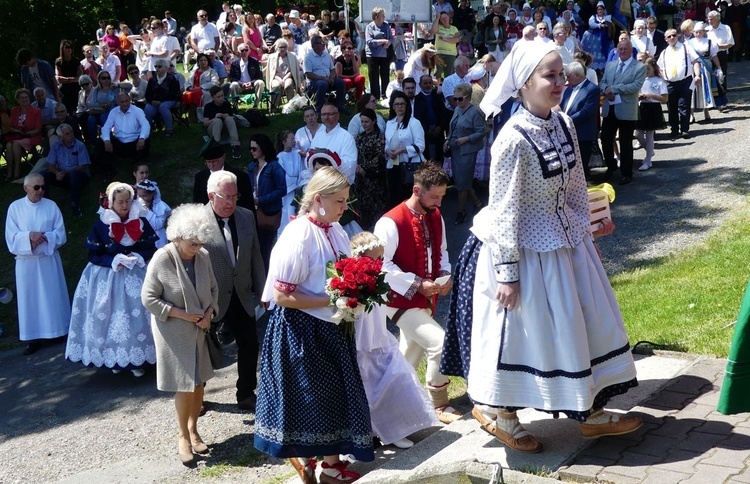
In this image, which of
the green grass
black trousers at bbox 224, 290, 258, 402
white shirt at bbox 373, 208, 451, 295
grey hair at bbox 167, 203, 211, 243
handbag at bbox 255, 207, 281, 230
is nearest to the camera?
white shirt at bbox 373, 208, 451, 295

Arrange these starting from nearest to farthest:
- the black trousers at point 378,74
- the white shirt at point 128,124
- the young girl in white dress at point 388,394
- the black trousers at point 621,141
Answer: the young girl in white dress at point 388,394 → the black trousers at point 621,141 → the white shirt at point 128,124 → the black trousers at point 378,74

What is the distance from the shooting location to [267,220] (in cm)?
1066

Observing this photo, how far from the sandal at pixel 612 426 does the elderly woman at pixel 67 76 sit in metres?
14.6

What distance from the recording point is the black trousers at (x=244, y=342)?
25.3 ft

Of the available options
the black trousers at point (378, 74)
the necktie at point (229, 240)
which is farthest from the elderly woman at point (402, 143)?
the black trousers at point (378, 74)

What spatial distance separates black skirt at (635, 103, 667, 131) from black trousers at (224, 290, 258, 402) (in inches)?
327

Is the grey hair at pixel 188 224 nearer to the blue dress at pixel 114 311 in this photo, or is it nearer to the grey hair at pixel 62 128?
the blue dress at pixel 114 311

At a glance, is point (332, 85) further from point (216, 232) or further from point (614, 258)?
point (216, 232)

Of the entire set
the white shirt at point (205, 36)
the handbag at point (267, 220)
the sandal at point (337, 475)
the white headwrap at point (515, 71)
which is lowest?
the sandal at point (337, 475)

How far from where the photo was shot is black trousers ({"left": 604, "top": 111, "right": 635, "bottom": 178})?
43.2 feet

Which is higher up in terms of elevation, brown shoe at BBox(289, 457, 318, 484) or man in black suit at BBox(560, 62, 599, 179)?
man in black suit at BBox(560, 62, 599, 179)

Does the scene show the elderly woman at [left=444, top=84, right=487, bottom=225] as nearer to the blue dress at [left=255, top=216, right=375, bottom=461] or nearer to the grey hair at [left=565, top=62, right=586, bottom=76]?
the grey hair at [left=565, top=62, right=586, bottom=76]

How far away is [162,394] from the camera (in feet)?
29.2

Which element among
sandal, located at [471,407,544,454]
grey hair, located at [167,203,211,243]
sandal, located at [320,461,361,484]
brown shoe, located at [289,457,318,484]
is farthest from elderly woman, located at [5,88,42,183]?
sandal, located at [471,407,544,454]
